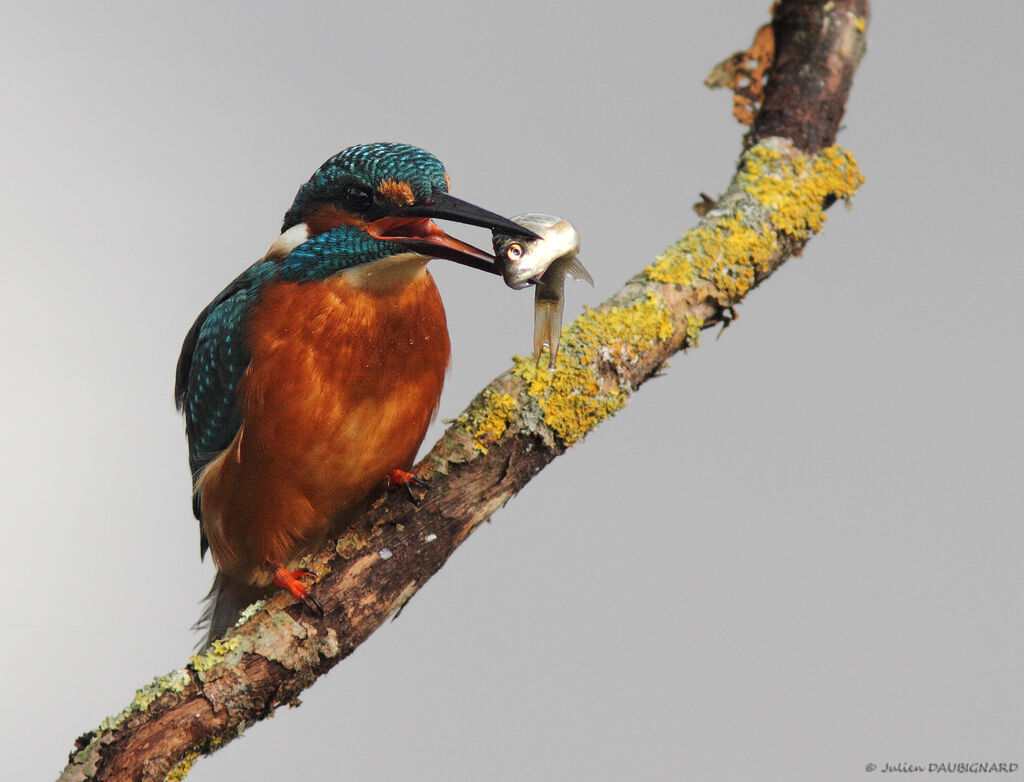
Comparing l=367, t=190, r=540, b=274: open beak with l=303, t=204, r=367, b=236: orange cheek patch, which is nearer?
l=367, t=190, r=540, b=274: open beak

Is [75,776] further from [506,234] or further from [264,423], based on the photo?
[506,234]

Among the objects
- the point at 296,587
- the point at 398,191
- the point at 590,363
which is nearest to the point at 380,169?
the point at 398,191

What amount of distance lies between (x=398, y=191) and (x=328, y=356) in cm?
43

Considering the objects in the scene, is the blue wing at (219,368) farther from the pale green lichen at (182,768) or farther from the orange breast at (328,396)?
the pale green lichen at (182,768)

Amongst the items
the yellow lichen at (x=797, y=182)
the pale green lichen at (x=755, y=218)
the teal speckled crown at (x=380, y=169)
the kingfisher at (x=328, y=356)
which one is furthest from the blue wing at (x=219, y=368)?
the yellow lichen at (x=797, y=182)

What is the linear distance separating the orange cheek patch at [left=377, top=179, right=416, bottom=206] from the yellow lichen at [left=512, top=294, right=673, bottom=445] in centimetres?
65

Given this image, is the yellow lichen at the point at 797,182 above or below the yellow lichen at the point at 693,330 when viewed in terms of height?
above

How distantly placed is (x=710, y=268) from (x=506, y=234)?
0.92 metres

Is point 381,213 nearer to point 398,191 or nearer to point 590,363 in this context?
point 398,191

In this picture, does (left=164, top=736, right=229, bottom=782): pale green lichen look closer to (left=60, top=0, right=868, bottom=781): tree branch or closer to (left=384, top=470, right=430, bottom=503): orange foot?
(left=60, top=0, right=868, bottom=781): tree branch

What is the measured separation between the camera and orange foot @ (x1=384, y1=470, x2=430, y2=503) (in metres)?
2.82

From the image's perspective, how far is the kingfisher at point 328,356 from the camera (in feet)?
8.52

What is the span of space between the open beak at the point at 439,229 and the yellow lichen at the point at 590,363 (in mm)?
523

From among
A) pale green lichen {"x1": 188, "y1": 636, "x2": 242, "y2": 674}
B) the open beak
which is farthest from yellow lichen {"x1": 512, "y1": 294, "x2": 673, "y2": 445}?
pale green lichen {"x1": 188, "y1": 636, "x2": 242, "y2": 674}
